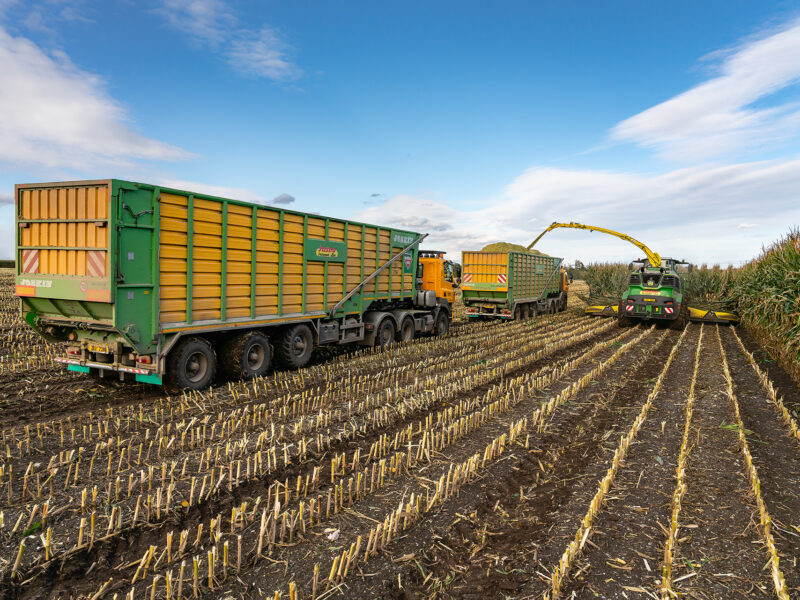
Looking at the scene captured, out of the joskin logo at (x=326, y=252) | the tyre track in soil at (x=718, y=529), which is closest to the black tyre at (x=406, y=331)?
the joskin logo at (x=326, y=252)

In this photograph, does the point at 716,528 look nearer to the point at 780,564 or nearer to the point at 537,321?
the point at 780,564

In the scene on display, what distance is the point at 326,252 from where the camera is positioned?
35.1ft

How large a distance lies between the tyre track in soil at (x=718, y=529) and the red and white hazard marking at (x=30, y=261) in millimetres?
9307

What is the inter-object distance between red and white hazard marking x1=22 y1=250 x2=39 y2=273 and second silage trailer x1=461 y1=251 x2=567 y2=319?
48.7 feet

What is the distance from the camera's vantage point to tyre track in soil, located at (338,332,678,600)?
3.44 metres

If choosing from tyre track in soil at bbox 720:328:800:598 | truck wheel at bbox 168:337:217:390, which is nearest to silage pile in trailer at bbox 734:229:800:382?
tyre track in soil at bbox 720:328:800:598

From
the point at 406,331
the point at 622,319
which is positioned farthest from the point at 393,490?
the point at 622,319

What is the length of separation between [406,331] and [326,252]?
4.36 metres

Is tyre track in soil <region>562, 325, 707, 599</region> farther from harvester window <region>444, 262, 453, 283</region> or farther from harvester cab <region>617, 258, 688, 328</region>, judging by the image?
harvester cab <region>617, 258, 688, 328</region>

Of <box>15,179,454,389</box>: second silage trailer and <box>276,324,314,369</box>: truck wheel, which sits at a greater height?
<box>15,179,454,389</box>: second silage trailer

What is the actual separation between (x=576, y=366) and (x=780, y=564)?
730 centimetres

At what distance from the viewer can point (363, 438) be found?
6156 millimetres

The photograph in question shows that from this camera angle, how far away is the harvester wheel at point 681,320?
19203 mm

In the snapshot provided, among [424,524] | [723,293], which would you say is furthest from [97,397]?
[723,293]
